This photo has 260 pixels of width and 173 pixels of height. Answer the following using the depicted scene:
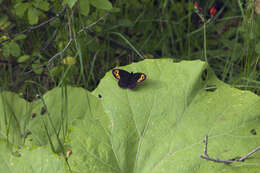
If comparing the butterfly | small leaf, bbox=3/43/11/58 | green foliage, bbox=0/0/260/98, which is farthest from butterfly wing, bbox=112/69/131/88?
small leaf, bbox=3/43/11/58

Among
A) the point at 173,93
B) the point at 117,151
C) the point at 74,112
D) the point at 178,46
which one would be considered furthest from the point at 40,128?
the point at 178,46

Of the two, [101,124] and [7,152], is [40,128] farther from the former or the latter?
[101,124]

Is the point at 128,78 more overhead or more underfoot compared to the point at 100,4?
more underfoot

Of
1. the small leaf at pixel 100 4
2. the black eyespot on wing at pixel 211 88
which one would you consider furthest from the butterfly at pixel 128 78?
the small leaf at pixel 100 4

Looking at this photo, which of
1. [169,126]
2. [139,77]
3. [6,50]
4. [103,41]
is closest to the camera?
[169,126]

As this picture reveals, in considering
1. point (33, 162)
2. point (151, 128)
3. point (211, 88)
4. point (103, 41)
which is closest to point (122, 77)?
point (151, 128)

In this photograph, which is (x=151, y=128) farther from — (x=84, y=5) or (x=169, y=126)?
(x=84, y=5)

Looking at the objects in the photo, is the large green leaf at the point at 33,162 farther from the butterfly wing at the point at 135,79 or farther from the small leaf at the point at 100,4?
the small leaf at the point at 100,4
